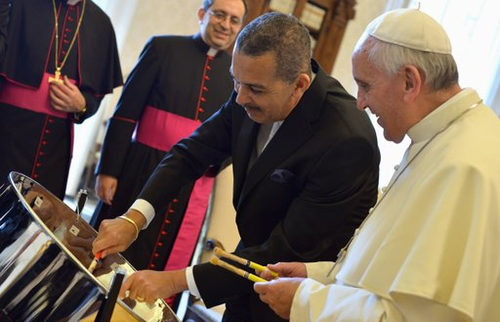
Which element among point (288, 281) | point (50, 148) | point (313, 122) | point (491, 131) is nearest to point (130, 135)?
point (50, 148)

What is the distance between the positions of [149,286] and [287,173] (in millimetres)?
509

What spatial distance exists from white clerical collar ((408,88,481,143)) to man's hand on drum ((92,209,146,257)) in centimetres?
80

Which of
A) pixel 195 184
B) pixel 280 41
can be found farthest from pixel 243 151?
pixel 195 184

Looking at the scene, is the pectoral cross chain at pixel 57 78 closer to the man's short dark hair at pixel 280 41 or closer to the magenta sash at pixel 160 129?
the magenta sash at pixel 160 129

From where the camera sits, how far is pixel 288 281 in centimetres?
152

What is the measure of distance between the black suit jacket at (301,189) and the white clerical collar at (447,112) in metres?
0.31

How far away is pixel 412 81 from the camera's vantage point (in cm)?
143

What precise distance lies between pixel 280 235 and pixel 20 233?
0.72m

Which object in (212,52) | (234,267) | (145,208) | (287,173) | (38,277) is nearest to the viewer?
(38,277)

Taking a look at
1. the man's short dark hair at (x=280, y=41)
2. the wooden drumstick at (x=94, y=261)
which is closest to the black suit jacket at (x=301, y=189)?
the man's short dark hair at (x=280, y=41)

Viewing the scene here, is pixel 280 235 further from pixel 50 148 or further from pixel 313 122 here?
pixel 50 148

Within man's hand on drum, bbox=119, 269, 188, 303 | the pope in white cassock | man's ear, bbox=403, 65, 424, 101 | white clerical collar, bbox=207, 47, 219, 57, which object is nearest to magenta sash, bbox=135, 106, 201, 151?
white clerical collar, bbox=207, 47, 219, 57

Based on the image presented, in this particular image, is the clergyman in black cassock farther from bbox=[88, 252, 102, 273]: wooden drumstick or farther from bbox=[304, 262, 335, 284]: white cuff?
bbox=[304, 262, 335, 284]: white cuff

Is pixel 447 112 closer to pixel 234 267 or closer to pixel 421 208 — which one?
pixel 421 208
